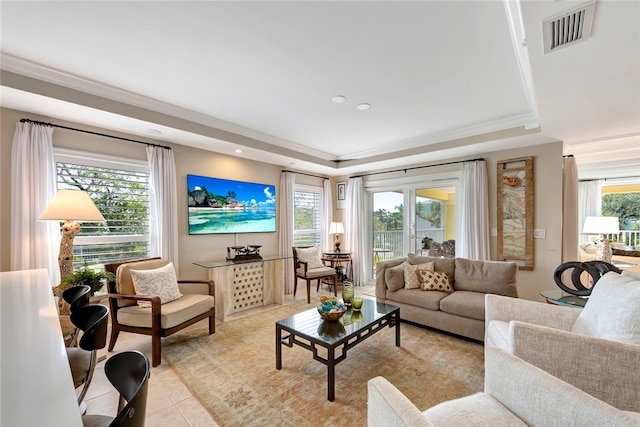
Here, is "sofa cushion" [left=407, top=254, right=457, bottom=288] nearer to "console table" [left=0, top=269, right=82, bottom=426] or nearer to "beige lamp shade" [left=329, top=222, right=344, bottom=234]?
"beige lamp shade" [left=329, top=222, right=344, bottom=234]

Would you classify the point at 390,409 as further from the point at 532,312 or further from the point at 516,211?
the point at 516,211

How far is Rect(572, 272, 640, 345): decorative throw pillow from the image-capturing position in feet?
4.66

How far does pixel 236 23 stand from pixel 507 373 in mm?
2465

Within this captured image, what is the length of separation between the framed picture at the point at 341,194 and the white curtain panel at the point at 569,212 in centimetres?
364

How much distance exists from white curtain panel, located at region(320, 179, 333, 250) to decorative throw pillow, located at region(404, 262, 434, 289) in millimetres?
→ 2596

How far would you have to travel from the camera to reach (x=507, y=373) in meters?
1.25

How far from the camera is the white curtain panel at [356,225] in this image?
18.8ft

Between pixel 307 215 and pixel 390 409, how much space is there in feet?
Result: 16.1

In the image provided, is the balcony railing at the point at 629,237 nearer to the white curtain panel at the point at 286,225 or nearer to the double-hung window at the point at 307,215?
the double-hung window at the point at 307,215

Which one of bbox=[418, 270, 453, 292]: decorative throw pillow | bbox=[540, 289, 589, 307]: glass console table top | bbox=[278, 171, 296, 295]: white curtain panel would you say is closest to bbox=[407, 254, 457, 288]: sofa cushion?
bbox=[418, 270, 453, 292]: decorative throw pillow

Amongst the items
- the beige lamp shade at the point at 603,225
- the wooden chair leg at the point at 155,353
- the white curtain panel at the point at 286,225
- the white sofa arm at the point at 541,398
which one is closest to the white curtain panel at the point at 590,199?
the beige lamp shade at the point at 603,225

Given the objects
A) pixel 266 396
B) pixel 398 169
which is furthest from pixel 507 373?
pixel 398 169

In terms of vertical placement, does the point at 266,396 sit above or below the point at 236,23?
below

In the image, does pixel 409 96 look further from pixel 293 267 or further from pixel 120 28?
pixel 293 267
